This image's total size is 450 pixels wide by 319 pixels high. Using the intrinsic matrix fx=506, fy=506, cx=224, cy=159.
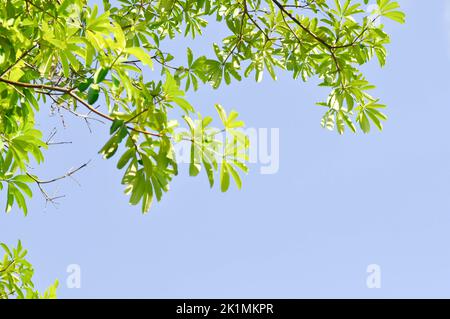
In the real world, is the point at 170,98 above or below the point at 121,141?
above

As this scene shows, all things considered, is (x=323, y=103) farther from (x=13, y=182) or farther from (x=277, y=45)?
(x=13, y=182)

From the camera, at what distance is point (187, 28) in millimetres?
4402

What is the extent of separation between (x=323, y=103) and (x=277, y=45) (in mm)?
600

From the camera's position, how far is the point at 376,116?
357 cm

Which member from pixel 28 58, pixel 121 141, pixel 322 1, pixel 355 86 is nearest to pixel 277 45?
pixel 322 1
